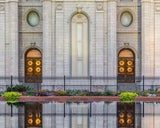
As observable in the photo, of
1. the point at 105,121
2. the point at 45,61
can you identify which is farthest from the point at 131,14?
the point at 105,121

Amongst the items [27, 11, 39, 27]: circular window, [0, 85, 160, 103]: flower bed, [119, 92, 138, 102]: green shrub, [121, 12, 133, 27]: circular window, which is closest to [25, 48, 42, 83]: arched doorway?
[27, 11, 39, 27]: circular window

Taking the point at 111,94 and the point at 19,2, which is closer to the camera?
the point at 111,94

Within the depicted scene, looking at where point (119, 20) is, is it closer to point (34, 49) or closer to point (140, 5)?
point (140, 5)

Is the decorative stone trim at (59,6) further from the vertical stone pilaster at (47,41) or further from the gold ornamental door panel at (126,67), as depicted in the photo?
the gold ornamental door panel at (126,67)

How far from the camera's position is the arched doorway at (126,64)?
36.2 m

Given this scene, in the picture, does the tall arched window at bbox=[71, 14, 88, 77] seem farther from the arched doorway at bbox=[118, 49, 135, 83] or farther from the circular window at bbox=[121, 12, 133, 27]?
the circular window at bbox=[121, 12, 133, 27]

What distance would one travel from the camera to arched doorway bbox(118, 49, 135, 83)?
3623cm

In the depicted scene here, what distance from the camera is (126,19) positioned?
3631cm

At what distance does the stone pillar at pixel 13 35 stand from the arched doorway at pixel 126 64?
948 centimetres

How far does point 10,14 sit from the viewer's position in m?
34.9

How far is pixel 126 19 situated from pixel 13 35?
408 inches

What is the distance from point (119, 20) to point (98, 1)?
9.81 feet

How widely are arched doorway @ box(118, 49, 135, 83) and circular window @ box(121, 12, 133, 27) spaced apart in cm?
248

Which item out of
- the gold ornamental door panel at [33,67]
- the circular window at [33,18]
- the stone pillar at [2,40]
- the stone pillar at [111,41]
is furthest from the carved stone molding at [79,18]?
the stone pillar at [2,40]
